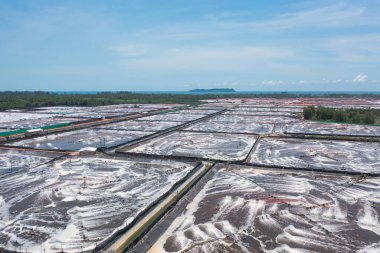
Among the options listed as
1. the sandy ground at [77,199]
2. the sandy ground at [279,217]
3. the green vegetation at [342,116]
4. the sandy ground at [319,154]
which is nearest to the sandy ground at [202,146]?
the sandy ground at [319,154]

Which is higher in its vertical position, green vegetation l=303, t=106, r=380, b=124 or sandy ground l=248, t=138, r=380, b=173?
green vegetation l=303, t=106, r=380, b=124

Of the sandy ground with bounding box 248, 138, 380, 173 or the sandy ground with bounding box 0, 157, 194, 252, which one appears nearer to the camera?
the sandy ground with bounding box 0, 157, 194, 252

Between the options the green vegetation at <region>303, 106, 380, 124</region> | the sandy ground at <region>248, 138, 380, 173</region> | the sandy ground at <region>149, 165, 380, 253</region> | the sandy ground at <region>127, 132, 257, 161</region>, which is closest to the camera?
the sandy ground at <region>149, 165, 380, 253</region>

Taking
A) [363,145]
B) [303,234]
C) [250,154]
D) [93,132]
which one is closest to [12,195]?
[303,234]

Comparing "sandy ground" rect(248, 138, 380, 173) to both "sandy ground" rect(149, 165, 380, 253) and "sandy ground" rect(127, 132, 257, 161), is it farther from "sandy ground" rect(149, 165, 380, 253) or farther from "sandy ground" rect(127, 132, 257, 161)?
"sandy ground" rect(149, 165, 380, 253)

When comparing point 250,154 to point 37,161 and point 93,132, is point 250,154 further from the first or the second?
point 93,132

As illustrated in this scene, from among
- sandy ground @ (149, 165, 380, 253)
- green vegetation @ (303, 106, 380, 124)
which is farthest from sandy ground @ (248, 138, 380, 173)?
green vegetation @ (303, 106, 380, 124)

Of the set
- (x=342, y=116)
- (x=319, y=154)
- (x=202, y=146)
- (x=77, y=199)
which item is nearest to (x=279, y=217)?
(x=77, y=199)

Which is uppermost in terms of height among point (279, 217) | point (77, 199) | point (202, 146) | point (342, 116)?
point (342, 116)

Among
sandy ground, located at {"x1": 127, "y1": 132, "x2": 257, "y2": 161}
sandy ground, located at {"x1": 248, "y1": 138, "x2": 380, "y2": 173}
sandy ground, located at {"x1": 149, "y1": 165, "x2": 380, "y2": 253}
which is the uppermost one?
sandy ground, located at {"x1": 127, "y1": 132, "x2": 257, "y2": 161}

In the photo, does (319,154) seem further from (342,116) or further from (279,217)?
(342,116)

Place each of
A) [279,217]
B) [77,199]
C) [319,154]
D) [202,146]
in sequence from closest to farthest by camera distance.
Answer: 1. [279,217]
2. [77,199]
3. [319,154]
4. [202,146]
